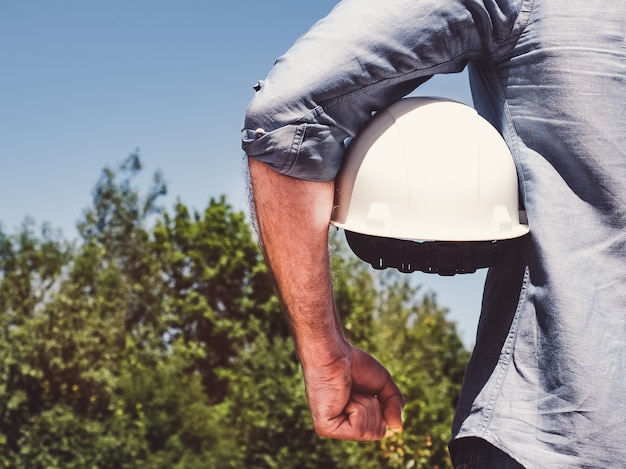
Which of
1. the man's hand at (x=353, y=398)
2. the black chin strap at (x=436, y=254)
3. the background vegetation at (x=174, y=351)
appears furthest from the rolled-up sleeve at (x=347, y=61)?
the background vegetation at (x=174, y=351)

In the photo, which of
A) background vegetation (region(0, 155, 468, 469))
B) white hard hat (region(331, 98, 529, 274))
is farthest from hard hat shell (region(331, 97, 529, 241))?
background vegetation (region(0, 155, 468, 469))

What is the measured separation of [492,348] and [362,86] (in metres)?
0.42

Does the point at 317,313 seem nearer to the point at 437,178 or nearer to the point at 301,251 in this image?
the point at 301,251

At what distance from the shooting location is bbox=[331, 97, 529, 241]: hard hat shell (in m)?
1.15

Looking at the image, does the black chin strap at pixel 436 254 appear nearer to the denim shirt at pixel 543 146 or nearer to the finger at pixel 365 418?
the denim shirt at pixel 543 146

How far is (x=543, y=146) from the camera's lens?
44.5 inches

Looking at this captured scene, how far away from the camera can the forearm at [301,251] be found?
117cm

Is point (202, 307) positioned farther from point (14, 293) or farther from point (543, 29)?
point (543, 29)

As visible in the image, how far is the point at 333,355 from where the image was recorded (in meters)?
1.34

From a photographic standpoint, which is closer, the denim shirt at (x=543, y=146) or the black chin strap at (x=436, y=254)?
the denim shirt at (x=543, y=146)

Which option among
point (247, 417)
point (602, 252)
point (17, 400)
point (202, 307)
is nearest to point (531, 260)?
point (602, 252)

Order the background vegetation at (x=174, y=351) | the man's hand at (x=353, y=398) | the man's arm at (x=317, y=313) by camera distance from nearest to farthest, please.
Answer: the man's arm at (x=317, y=313), the man's hand at (x=353, y=398), the background vegetation at (x=174, y=351)

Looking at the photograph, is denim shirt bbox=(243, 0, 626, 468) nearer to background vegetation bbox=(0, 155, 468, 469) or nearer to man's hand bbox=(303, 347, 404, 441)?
man's hand bbox=(303, 347, 404, 441)

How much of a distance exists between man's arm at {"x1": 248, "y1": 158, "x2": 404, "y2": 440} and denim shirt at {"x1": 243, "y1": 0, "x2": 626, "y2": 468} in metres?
0.05
